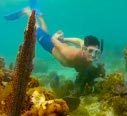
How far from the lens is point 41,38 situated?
54.8 ft

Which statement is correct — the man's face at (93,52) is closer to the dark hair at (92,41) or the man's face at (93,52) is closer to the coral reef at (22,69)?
the dark hair at (92,41)

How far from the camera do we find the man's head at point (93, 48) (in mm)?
11656

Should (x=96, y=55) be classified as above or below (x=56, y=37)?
below

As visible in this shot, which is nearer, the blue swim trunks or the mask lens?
the mask lens

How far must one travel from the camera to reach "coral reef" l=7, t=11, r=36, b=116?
634 cm

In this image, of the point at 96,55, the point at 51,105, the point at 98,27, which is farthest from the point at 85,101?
the point at 98,27

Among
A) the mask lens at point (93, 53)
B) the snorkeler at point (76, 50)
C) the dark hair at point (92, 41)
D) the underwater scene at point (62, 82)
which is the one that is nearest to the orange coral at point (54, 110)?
the underwater scene at point (62, 82)

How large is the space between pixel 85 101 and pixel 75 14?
17942cm

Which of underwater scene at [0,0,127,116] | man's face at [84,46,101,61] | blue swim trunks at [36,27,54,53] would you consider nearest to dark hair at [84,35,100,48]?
underwater scene at [0,0,127,116]

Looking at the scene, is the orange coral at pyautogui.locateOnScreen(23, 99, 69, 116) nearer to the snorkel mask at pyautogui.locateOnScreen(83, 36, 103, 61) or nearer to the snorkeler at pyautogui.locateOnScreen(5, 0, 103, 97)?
the snorkeler at pyautogui.locateOnScreen(5, 0, 103, 97)

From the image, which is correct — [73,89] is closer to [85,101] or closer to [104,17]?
[85,101]

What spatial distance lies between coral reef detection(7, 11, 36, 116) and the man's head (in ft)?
17.9

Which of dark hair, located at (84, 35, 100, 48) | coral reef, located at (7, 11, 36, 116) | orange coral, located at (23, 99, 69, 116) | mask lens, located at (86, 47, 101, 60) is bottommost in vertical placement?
orange coral, located at (23, 99, 69, 116)

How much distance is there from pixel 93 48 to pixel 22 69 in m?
5.58
